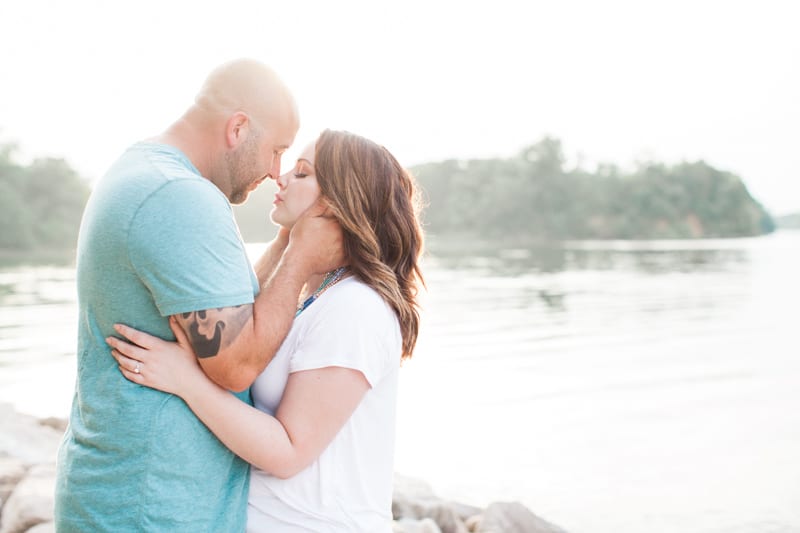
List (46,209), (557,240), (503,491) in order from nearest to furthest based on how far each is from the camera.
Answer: (503,491) → (46,209) → (557,240)

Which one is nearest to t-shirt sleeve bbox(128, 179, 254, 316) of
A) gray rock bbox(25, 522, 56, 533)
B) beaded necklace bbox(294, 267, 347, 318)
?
beaded necklace bbox(294, 267, 347, 318)

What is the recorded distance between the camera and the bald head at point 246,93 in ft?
7.11

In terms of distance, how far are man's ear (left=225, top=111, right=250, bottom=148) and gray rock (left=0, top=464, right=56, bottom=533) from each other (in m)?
2.99

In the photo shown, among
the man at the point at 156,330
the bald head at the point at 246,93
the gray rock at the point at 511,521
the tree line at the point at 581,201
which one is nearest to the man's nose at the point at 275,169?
the bald head at the point at 246,93

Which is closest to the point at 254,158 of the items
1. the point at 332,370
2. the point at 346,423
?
the point at 332,370

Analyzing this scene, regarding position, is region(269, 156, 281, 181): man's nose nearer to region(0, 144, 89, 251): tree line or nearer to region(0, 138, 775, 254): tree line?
region(0, 144, 89, 251): tree line

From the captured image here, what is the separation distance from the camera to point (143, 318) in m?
1.85

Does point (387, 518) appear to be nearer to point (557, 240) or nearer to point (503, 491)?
point (503, 491)

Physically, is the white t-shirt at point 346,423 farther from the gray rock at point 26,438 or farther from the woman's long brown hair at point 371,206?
the gray rock at point 26,438

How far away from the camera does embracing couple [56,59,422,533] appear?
5.90 feet

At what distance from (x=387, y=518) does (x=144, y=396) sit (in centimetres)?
85

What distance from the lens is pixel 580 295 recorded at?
2506 centimetres

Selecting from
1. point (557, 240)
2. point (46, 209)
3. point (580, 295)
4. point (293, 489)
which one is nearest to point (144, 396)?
point (293, 489)

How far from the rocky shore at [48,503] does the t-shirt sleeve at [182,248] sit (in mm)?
2825
